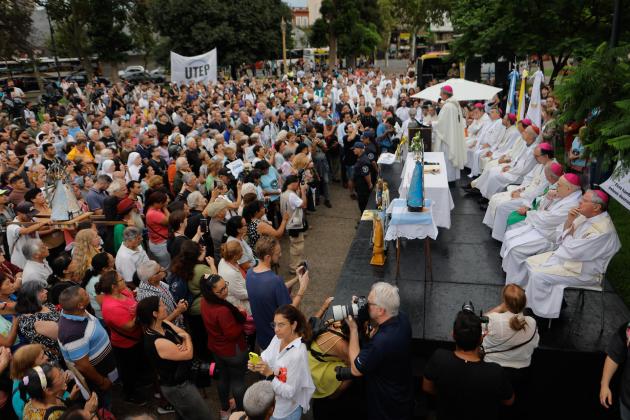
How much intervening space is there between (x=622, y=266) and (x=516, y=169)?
2.37 m

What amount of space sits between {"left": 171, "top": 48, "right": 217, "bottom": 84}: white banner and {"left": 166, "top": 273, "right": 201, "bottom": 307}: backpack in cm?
1587

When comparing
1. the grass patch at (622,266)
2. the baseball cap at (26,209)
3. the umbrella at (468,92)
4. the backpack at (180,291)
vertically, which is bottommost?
the grass patch at (622,266)

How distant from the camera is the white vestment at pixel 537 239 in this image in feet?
19.6

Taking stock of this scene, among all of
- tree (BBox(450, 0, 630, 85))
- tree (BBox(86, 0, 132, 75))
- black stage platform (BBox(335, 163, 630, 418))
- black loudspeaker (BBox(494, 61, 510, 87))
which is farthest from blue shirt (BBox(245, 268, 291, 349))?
tree (BBox(86, 0, 132, 75))

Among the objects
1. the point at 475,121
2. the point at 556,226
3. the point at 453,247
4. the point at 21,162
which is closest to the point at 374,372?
the point at 556,226

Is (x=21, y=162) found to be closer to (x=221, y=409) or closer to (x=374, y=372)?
(x=221, y=409)

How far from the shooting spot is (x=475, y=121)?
12.7 meters

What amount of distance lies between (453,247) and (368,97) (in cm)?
1192

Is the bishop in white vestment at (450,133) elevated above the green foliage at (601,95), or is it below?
below

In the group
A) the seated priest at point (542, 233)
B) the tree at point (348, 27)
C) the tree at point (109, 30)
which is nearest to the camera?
the seated priest at point (542, 233)

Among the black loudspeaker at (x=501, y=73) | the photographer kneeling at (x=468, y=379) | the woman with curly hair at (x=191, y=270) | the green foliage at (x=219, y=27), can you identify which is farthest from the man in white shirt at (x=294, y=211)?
the green foliage at (x=219, y=27)

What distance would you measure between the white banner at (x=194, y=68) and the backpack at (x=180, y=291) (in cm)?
1587

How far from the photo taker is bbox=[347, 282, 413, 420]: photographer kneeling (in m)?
3.45

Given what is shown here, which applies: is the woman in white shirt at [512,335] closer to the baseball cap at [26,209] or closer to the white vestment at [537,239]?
the white vestment at [537,239]
